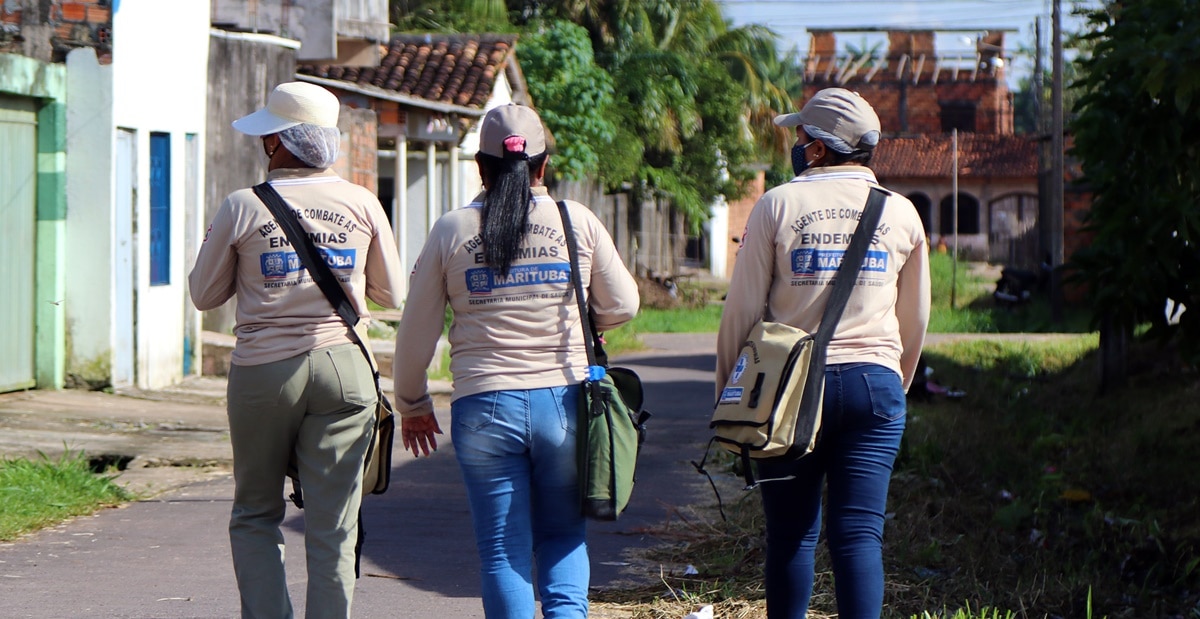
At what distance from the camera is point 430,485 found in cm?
809

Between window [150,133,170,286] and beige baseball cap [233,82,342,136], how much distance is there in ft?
23.7

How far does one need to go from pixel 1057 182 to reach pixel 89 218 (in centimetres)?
1507

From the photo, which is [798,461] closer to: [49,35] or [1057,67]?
[49,35]

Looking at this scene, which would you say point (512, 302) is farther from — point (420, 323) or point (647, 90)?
point (647, 90)

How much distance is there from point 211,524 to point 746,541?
8.39 ft

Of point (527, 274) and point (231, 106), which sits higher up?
point (231, 106)

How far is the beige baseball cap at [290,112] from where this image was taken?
4.20 meters

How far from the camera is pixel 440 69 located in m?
21.3

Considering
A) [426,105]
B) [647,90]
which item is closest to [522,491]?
[426,105]

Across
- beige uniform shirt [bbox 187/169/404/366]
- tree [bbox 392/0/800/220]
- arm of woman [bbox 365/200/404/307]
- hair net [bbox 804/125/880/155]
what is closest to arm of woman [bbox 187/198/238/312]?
beige uniform shirt [bbox 187/169/404/366]

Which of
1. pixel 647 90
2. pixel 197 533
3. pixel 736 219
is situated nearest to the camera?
pixel 197 533

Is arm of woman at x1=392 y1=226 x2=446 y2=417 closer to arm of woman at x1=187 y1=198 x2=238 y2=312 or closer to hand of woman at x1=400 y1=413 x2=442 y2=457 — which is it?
hand of woman at x1=400 y1=413 x2=442 y2=457

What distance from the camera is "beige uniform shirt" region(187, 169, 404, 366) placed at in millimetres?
4133

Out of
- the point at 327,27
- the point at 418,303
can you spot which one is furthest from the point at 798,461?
the point at 327,27
